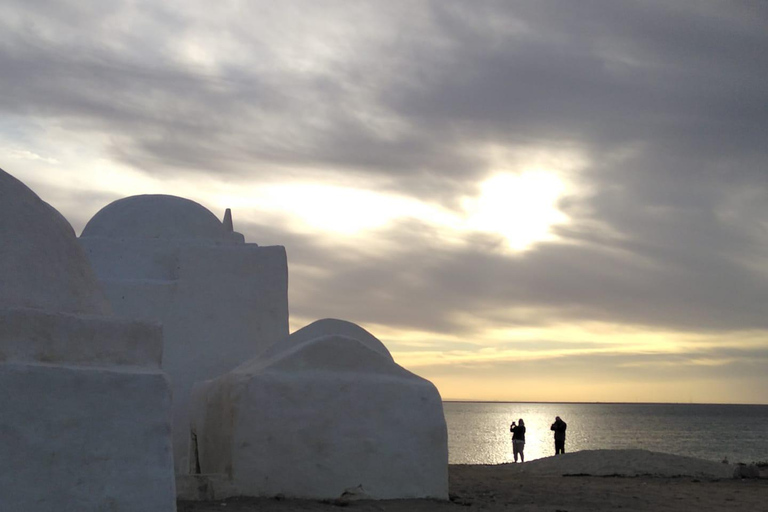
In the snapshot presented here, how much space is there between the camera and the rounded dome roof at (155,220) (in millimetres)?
16016

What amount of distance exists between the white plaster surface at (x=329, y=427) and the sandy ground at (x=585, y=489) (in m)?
0.33

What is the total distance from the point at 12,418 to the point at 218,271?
847cm

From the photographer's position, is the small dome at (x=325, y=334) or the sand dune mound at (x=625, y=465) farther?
the sand dune mound at (x=625, y=465)

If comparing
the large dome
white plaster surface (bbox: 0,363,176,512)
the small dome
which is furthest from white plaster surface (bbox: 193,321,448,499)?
white plaster surface (bbox: 0,363,176,512)

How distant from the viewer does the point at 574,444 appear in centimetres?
6141

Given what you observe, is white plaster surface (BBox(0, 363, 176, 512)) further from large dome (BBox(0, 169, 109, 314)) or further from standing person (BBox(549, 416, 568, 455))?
standing person (BBox(549, 416, 568, 455))

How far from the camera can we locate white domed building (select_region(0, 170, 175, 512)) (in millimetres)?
6855

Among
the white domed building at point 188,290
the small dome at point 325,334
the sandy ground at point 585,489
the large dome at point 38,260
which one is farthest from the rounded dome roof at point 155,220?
the large dome at point 38,260

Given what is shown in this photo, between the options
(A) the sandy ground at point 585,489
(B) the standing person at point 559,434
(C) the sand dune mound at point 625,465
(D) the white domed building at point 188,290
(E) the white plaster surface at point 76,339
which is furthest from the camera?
(B) the standing person at point 559,434

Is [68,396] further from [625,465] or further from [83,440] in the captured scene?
[625,465]

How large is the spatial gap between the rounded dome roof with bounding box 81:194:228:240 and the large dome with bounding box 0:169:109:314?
747cm

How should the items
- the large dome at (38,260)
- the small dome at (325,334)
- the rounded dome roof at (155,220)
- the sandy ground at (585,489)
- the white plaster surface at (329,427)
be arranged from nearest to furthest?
the large dome at (38,260), the sandy ground at (585,489), the white plaster surface at (329,427), the small dome at (325,334), the rounded dome roof at (155,220)

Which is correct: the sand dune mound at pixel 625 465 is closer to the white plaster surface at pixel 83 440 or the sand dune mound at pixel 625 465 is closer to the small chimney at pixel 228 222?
the small chimney at pixel 228 222

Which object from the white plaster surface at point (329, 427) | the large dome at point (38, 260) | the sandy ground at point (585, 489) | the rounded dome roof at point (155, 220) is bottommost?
the sandy ground at point (585, 489)
